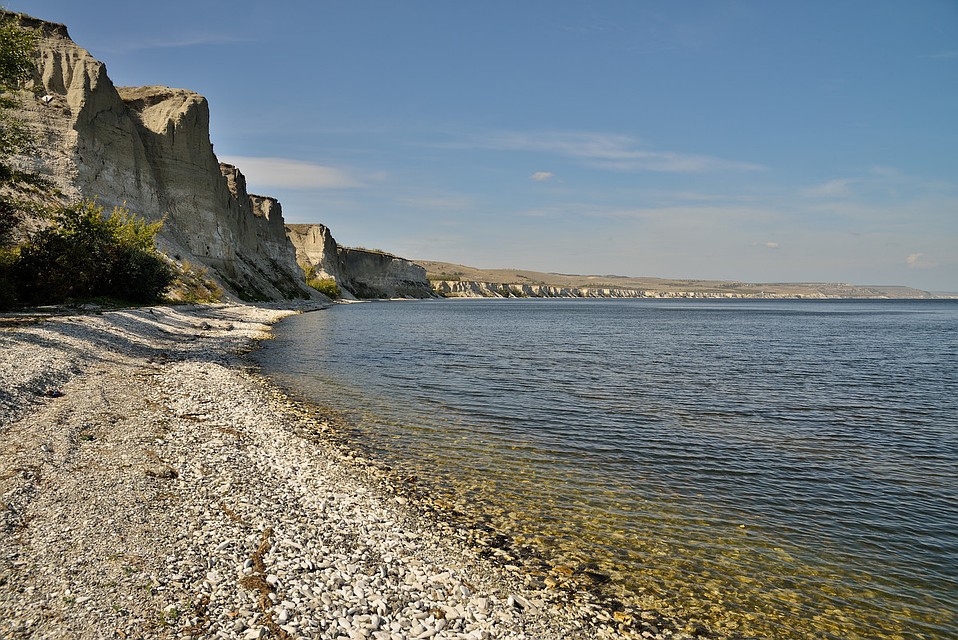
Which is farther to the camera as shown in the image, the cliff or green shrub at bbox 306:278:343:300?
the cliff

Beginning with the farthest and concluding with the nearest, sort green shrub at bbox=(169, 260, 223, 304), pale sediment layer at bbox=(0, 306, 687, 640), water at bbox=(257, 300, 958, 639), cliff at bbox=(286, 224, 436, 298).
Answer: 1. cliff at bbox=(286, 224, 436, 298)
2. green shrub at bbox=(169, 260, 223, 304)
3. water at bbox=(257, 300, 958, 639)
4. pale sediment layer at bbox=(0, 306, 687, 640)

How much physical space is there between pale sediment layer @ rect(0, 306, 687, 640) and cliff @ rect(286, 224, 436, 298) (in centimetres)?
12459

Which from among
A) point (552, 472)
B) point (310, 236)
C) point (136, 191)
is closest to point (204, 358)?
point (552, 472)

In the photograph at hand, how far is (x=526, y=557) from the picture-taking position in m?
7.88

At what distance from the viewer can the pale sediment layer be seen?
18.7 feet

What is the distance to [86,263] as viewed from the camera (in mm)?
34031

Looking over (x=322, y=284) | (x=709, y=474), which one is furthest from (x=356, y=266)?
(x=709, y=474)

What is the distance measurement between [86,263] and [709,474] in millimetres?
37512

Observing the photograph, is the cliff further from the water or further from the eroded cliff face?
the water

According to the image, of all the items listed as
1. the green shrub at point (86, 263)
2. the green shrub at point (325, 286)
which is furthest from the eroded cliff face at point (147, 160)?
the green shrub at point (325, 286)

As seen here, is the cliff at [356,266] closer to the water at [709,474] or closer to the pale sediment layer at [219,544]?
the water at [709,474]

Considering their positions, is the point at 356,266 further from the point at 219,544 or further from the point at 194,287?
the point at 219,544

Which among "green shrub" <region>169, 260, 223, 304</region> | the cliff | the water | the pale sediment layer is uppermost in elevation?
the cliff

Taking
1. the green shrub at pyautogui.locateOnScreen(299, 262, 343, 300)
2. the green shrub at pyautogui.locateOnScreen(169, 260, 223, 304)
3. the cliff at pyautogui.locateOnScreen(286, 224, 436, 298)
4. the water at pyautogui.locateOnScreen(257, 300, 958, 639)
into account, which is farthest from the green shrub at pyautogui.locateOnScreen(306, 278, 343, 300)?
the water at pyautogui.locateOnScreen(257, 300, 958, 639)
